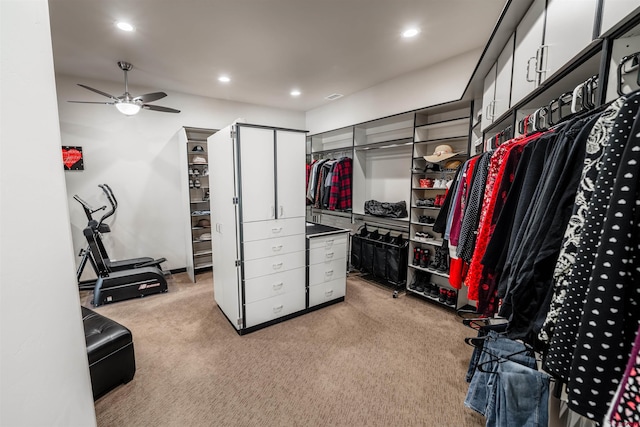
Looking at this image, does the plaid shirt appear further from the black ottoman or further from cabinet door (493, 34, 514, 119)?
the black ottoman

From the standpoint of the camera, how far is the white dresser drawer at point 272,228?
2525 millimetres

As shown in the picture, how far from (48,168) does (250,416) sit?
5.82 ft

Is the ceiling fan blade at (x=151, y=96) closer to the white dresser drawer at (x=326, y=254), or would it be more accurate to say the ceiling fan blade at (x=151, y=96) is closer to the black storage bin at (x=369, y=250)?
the white dresser drawer at (x=326, y=254)

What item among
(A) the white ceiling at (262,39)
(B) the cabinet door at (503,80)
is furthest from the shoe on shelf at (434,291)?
(A) the white ceiling at (262,39)

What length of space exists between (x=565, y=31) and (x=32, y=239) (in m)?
1.92

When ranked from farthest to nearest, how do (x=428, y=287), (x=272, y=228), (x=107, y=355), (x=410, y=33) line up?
(x=428, y=287) < (x=272, y=228) < (x=410, y=33) < (x=107, y=355)

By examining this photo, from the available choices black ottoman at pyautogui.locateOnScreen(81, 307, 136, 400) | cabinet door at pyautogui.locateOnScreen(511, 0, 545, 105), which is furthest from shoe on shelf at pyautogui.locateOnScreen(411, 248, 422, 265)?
black ottoman at pyautogui.locateOnScreen(81, 307, 136, 400)

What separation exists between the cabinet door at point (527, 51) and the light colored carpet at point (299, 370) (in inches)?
79.4

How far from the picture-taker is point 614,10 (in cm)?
85

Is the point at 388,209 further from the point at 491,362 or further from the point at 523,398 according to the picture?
the point at 523,398

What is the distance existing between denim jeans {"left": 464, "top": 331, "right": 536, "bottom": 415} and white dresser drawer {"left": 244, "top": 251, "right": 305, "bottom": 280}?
5.87 feet

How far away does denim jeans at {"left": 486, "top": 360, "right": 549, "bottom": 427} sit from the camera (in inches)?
47.3

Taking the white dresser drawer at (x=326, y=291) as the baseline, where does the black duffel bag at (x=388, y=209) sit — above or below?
above

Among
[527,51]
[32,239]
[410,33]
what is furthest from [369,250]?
[32,239]
